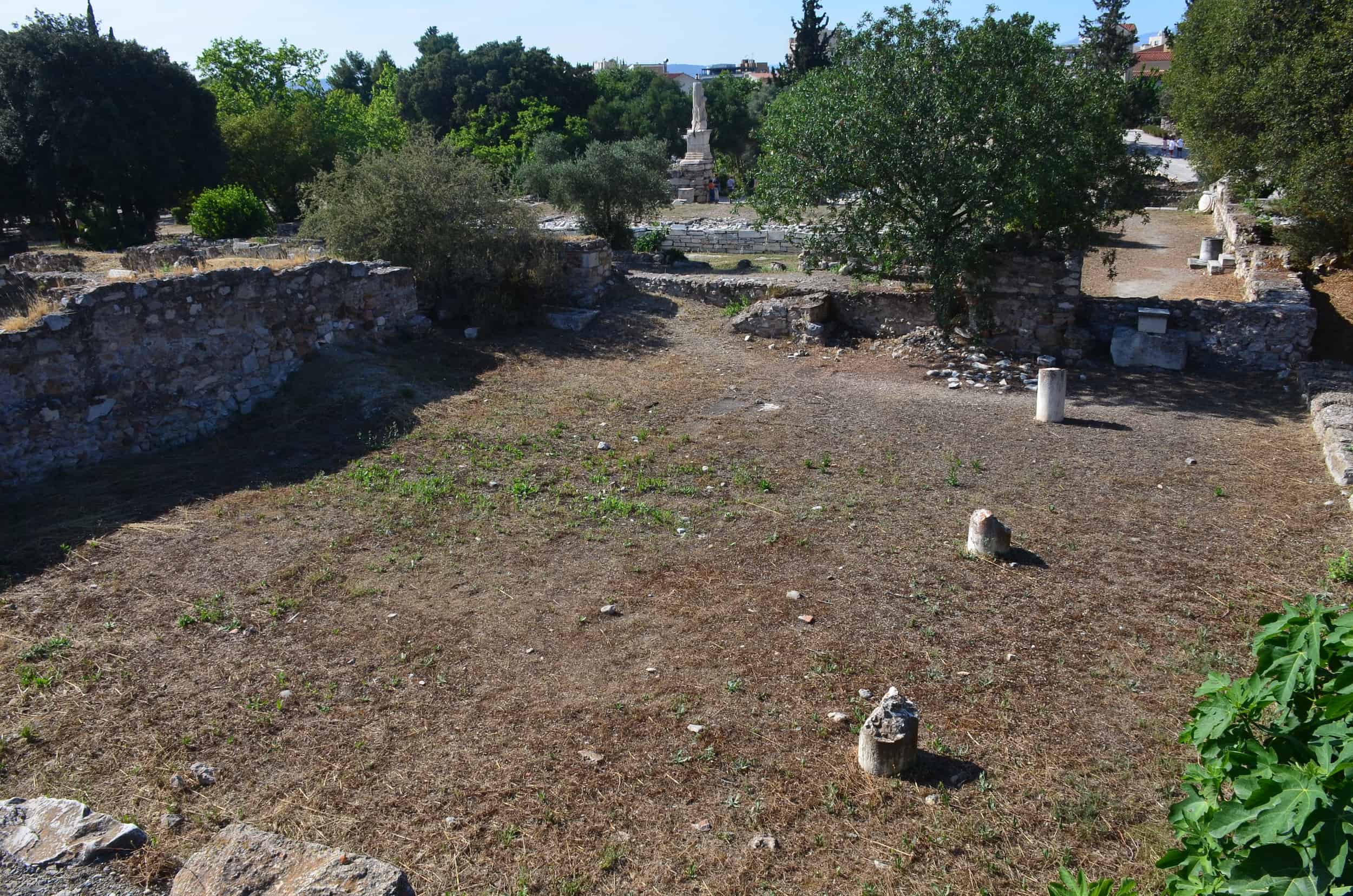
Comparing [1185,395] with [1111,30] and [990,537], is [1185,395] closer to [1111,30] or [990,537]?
[990,537]

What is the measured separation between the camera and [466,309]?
14023mm

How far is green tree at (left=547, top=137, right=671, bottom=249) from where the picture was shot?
1897 centimetres

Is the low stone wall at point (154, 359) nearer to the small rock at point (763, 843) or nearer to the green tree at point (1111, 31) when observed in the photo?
the small rock at point (763, 843)

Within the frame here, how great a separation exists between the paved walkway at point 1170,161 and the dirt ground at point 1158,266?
2246mm

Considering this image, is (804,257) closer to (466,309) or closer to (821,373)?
(821,373)

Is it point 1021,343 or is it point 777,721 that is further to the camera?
point 1021,343

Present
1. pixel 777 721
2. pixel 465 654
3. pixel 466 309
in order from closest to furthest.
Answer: pixel 777 721
pixel 465 654
pixel 466 309

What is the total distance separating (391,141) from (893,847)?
116 ft

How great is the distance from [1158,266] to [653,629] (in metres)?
18.7

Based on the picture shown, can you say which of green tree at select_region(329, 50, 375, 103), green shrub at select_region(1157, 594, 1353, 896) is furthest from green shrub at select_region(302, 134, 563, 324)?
green tree at select_region(329, 50, 375, 103)

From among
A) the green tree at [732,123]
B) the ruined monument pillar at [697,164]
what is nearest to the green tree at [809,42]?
the green tree at [732,123]

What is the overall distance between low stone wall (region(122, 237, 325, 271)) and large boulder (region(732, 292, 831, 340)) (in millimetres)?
6646

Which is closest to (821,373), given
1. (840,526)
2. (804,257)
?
(804,257)

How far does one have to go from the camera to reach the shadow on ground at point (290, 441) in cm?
743
